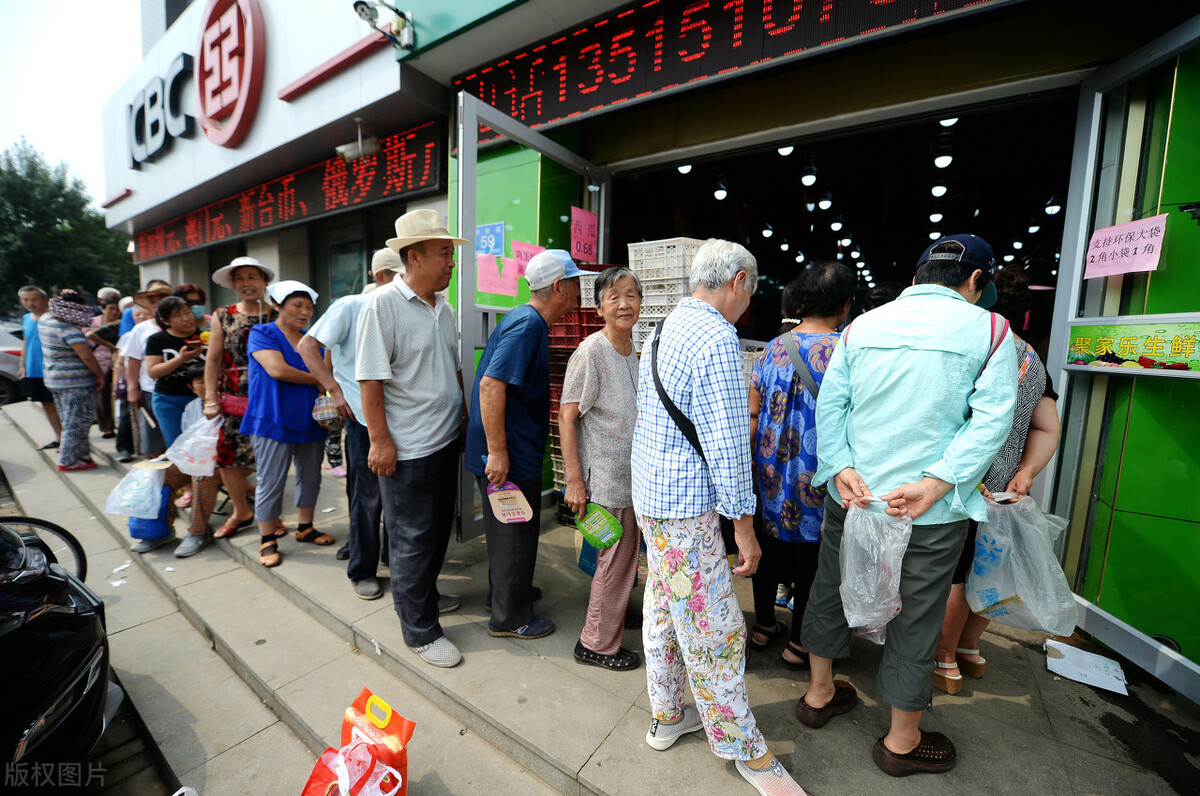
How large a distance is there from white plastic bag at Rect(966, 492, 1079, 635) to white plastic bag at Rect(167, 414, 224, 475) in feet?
15.3

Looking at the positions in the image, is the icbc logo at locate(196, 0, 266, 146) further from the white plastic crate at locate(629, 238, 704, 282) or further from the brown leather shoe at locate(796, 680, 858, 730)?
the brown leather shoe at locate(796, 680, 858, 730)

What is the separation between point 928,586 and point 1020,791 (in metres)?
0.84

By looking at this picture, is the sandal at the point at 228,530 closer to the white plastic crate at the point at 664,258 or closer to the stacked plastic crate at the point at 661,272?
the stacked plastic crate at the point at 661,272

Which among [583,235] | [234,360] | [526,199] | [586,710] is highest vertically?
[526,199]

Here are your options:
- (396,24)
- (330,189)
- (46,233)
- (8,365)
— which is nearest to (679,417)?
(396,24)

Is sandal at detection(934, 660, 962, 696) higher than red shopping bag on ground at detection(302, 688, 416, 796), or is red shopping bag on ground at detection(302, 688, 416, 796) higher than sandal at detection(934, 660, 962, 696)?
red shopping bag on ground at detection(302, 688, 416, 796)

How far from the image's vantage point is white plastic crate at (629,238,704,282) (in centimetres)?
321

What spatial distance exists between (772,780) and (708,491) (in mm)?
1019

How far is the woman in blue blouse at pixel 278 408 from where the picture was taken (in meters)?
3.29

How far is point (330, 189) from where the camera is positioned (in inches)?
247

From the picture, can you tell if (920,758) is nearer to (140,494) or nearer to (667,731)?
(667,731)

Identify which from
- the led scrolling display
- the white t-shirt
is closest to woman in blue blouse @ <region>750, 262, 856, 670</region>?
the led scrolling display

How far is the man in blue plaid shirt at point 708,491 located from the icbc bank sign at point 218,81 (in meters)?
7.73

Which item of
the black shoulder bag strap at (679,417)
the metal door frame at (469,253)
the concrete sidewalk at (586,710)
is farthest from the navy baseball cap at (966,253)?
the metal door frame at (469,253)
